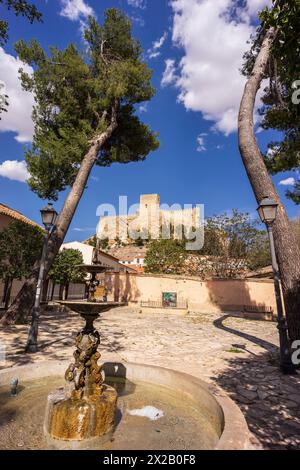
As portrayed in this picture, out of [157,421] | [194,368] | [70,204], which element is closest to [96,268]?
[157,421]

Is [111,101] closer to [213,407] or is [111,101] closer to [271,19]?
[271,19]

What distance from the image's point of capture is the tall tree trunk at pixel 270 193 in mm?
6109

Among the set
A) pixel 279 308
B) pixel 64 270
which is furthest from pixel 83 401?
pixel 64 270

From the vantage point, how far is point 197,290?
2056 cm

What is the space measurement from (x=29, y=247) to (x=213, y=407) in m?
10.5

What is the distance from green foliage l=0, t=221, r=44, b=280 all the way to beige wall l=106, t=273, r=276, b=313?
10.3 meters

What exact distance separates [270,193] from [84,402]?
632cm

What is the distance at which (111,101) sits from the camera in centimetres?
1342

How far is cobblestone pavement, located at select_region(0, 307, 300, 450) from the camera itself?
3.48 meters

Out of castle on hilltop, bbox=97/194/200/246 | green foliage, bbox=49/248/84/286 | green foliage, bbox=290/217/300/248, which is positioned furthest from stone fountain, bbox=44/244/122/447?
castle on hilltop, bbox=97/194/200/246

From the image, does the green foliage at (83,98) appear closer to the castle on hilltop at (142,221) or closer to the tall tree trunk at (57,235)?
the tall tree trunk at (57,235)

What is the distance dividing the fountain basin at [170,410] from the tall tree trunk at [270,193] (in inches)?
124

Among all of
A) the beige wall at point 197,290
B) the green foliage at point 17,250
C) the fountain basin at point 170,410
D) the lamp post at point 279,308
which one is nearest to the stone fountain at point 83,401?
the fountain basin at point 170,410

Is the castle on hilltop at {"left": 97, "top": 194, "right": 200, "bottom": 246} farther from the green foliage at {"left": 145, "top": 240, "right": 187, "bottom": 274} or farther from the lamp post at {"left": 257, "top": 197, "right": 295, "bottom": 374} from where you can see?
the lamp post at {"left": 257, "top": 197, "right": 295, "bottom": 374}
